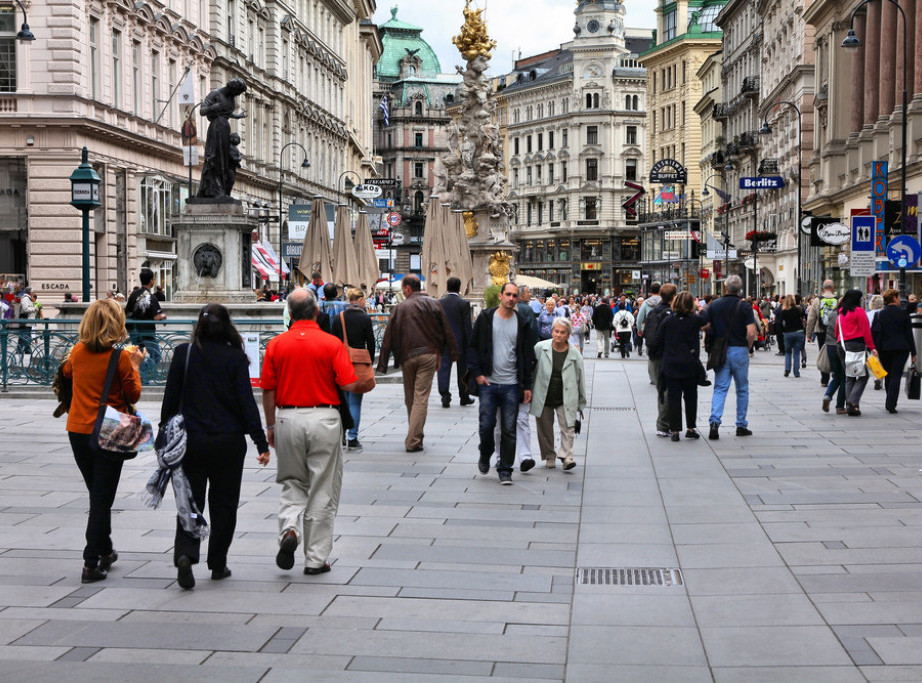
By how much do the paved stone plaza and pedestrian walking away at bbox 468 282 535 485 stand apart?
55 cm

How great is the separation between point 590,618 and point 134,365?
3.24 metres

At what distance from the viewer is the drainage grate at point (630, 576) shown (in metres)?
8.22

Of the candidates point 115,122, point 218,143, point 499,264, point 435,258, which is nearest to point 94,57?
point 115,122

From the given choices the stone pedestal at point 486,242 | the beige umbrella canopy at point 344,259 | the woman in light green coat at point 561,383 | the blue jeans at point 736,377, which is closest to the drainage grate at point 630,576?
the woman in light green coat at point 561,383

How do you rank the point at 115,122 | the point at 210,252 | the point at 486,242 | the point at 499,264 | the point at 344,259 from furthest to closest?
the point at 486,242, the point at 499,264, the point at 115,122, the point at 344,259, the point at 210,252

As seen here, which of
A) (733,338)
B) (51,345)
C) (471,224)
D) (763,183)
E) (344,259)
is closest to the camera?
(733,338)

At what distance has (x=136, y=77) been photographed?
42625 millimetres

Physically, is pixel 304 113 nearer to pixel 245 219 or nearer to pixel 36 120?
pixel 36 120

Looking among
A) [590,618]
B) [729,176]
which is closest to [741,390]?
[590,618]

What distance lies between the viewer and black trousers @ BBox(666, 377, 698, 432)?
51.4ft

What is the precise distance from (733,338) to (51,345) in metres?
10.1

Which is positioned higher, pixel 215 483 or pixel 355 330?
pixel 355 330

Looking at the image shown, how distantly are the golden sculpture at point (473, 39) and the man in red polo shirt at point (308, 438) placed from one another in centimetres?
4367

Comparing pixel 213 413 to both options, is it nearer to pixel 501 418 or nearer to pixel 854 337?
pixel 501 418
